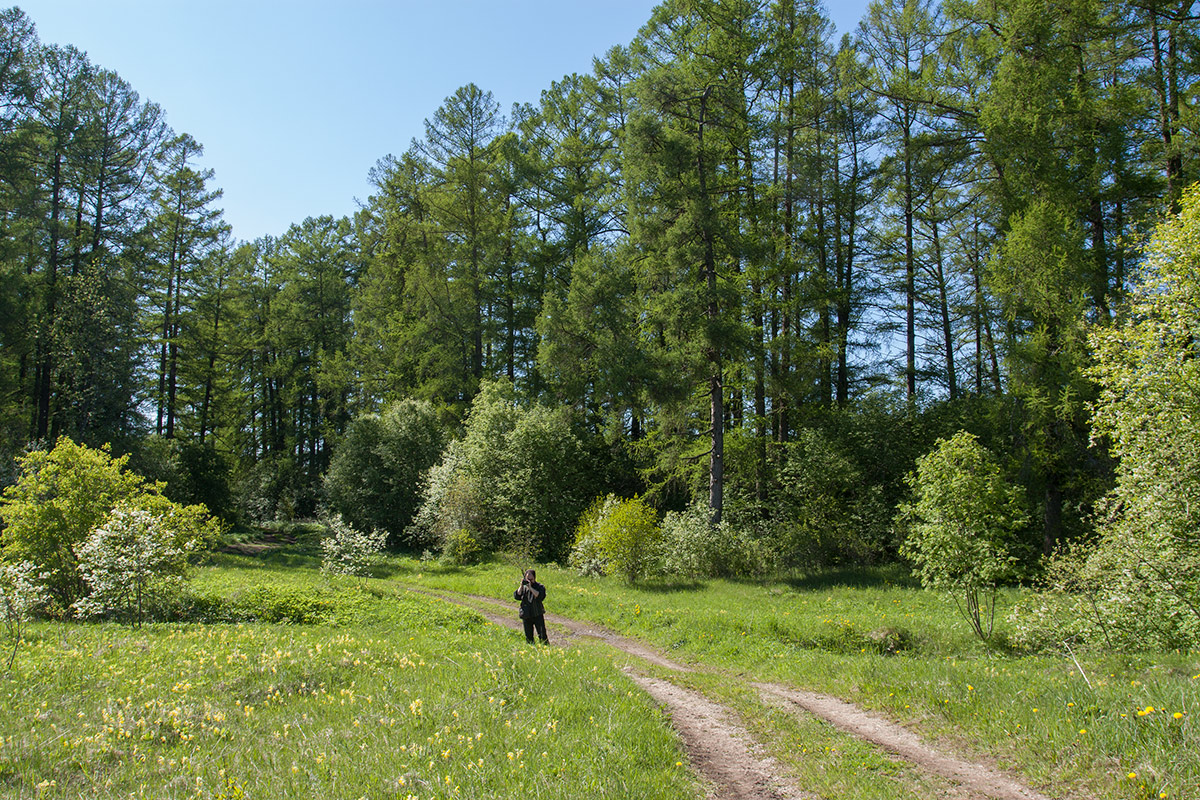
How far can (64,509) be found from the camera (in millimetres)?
14023

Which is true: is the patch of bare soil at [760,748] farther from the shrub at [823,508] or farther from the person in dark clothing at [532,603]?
the shrub at [823,508]

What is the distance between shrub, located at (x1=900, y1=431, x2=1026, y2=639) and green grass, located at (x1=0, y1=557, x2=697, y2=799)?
22.7ft

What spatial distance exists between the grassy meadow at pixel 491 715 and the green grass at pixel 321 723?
0.08ft

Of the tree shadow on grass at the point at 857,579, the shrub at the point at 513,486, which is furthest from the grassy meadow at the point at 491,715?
the shrub at the point at 513,486

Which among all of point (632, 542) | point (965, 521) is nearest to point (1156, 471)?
point (965, 521)

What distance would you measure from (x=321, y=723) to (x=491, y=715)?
1.62 metres

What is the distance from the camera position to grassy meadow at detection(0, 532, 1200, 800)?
4703 millimetres

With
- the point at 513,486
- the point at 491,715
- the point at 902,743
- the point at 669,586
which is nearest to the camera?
the point at 491,715

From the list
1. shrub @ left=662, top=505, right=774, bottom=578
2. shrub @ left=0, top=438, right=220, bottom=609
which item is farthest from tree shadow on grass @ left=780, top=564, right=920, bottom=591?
shrub @ left=0, top=438, right=220, bottom=609

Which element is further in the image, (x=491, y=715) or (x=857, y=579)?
(x=857, y=579)

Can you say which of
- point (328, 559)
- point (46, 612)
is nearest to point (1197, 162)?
point (328, 559)

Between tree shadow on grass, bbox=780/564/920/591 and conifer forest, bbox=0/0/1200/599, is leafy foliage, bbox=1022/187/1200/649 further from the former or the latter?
tree shadow on grass, bbox=780/564/920/591

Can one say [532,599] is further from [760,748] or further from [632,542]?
[632,542]

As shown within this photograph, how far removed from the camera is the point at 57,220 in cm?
2772
